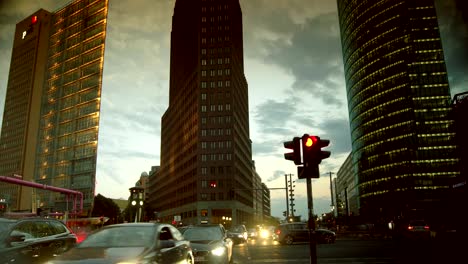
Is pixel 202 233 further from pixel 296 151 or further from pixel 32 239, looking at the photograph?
pixel 32 239

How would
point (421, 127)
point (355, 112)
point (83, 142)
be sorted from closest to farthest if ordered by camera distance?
point (83, 142) < point (421, 127) < point (355, 112)

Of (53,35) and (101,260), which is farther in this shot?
(53,35)

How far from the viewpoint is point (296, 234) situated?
26344 millimetres

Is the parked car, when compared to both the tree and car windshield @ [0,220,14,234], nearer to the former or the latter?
car windshield @ [0,220,14,234]

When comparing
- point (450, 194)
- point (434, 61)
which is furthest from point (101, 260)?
point (434, 61)

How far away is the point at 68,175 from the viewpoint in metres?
99.1

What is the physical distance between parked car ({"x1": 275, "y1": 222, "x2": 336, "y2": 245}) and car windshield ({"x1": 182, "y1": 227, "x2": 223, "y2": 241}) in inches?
572

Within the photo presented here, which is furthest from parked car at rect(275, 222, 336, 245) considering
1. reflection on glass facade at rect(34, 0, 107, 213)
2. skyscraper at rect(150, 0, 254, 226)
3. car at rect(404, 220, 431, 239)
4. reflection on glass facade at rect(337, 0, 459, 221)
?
reflection on glass facade at rect(34, 0, 107, 213)

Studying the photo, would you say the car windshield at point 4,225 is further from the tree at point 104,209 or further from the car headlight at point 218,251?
the tree at point 104,209

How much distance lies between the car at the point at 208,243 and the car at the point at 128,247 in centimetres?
261

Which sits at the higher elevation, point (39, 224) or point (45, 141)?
point (45, 141)

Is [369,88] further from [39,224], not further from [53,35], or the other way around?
[39,224]

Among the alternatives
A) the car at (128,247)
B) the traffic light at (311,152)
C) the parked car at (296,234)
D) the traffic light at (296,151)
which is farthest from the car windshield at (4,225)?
the parked car at (296,234)

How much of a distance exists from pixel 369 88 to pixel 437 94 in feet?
64.4
